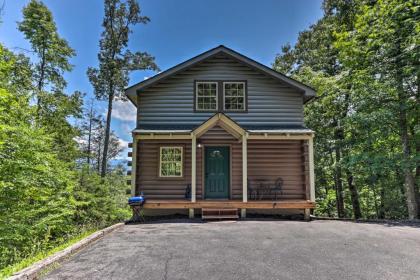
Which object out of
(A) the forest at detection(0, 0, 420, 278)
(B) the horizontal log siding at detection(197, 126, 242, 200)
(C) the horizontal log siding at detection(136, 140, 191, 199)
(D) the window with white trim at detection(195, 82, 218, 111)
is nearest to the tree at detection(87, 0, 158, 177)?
(A) the forest at detection(0, 0, 420, 278)

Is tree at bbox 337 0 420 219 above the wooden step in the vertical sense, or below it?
above

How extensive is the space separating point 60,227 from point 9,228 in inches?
79.4

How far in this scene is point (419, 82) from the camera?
920 centimetres

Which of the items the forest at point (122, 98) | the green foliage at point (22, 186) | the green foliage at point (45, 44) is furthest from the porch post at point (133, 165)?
the green foliage at point (45, 44)

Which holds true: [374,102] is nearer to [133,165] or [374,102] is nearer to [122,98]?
[133,165]

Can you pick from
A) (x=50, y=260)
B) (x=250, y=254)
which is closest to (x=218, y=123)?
(x=250, y=254)

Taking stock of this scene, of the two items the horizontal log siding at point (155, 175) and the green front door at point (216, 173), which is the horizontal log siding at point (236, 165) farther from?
the green front door at point (216, 173)

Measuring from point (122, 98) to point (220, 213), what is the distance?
13530 mm

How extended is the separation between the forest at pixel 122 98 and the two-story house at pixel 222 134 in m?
2.46

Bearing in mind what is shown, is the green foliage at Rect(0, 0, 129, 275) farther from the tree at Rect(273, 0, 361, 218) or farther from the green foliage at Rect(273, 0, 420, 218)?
the tree at Rect(273, 0, 361, 218)

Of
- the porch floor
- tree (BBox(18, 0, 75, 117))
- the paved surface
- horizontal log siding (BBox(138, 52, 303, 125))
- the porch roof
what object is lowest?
the paved surface

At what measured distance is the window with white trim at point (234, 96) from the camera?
10.1 meters

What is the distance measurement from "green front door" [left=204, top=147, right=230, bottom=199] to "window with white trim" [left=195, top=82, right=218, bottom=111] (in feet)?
5.47

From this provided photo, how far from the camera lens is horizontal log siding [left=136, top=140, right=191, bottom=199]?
9.46 m
